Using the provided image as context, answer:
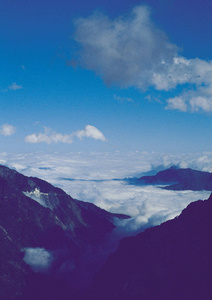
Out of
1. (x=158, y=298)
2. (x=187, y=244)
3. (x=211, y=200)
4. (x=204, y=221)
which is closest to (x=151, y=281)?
(x=158, y=298)

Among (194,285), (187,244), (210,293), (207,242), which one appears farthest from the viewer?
(187,244)

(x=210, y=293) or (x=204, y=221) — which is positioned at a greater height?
(x=204, y=221)

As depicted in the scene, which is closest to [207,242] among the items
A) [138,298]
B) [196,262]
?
[196,262]

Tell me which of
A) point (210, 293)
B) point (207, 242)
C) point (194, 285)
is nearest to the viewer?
point (210, 293)

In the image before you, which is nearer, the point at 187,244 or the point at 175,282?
the point at 175,282

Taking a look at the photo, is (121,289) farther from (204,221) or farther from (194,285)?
(204,221)

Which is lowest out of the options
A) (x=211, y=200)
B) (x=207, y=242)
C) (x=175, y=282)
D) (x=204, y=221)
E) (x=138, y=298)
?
(x=138, y=298)

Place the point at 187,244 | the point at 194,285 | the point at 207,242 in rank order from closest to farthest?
1. the point at 194,285
2. the point at 207,242
3. the point at 187,244

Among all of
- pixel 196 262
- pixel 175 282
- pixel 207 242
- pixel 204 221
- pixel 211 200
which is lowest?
pixel 175 282

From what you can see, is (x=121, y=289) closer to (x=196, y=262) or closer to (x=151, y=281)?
(x=151, y=281)
